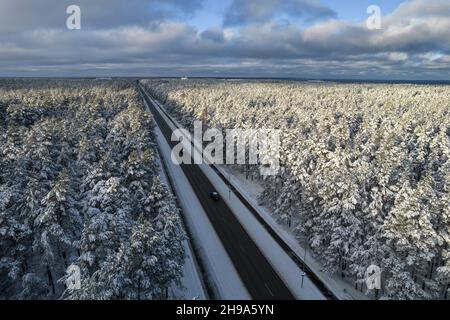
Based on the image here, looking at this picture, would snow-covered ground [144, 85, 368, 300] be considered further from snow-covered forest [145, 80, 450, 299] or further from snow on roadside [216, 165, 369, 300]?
snow-covered forest [145, 80, 450, 299]

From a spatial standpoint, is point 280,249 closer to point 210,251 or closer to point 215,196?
point 210,251

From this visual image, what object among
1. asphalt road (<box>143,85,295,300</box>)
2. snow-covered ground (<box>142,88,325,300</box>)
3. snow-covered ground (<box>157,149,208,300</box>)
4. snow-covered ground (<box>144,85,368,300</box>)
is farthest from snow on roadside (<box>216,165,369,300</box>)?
snow-covered ground (<box>157,149,208,300</box>)

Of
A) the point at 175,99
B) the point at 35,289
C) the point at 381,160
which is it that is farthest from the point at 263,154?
the point at 175,99

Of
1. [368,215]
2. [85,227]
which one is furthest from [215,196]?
[85,227]

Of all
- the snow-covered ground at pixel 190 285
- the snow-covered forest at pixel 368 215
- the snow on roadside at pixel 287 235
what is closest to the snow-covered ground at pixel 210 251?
the snow-covered ground at pixel 190 285

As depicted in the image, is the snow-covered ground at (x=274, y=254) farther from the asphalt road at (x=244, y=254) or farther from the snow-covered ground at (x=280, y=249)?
the asphalt road at (x=244, y=254)
